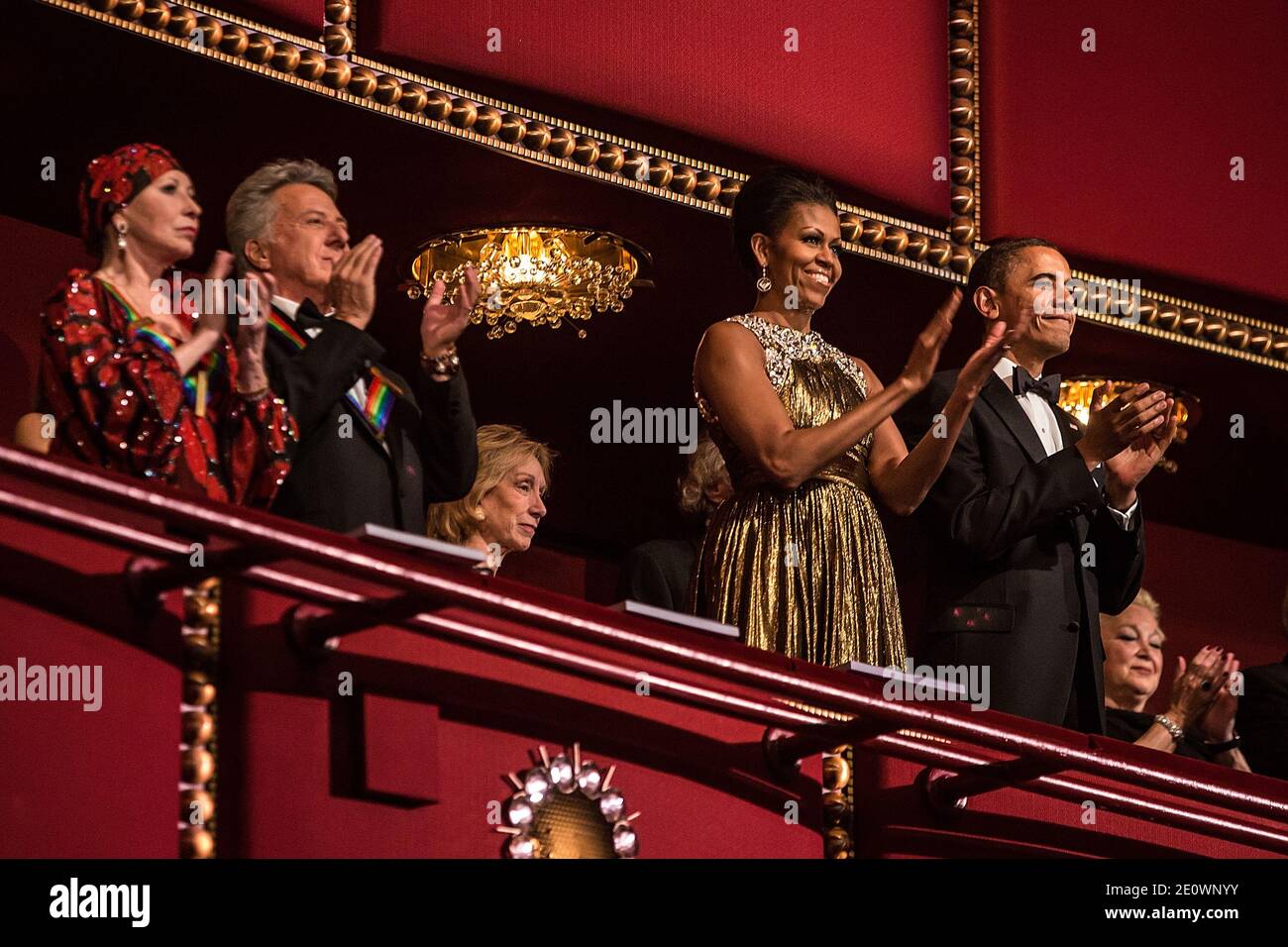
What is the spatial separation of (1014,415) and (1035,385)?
4.1 inches

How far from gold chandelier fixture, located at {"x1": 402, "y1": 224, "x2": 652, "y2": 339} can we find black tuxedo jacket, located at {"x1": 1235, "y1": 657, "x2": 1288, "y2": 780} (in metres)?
1.49

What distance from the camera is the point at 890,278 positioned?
5.12 meters

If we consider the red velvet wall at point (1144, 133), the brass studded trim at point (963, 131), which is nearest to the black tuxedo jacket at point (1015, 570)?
the brass studded trim at point (963, 131)

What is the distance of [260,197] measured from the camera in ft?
12.4

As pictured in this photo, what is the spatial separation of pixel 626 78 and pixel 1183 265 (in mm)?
1401

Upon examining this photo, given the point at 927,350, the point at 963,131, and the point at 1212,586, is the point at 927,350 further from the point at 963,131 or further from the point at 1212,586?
the point at 1212,586

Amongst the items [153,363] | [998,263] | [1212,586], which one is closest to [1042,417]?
[998,263]

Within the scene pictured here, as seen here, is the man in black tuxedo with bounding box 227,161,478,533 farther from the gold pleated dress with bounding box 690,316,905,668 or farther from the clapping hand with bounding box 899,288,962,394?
the clapping hand with bounding box 899,288,962,394

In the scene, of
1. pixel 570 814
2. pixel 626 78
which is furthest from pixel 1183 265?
pixel 570 814

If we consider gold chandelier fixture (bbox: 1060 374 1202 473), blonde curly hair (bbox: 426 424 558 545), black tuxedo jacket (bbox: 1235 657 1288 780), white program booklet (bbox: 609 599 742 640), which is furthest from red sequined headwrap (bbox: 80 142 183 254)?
gold chandelier fixture (bbox: 1060 374 1202 473)

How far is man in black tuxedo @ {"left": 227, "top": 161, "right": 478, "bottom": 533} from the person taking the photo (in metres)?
3.55

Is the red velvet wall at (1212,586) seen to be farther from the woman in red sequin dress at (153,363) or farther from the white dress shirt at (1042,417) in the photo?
the woman in red sequin dress at (153,363)
